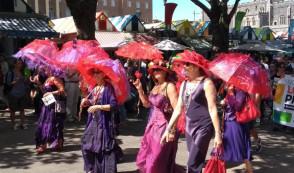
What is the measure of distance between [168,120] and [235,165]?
2.12 meters

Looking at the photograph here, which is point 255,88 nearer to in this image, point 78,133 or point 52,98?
point 52,98

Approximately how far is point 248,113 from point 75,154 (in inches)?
124

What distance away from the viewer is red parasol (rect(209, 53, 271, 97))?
5.34 meters

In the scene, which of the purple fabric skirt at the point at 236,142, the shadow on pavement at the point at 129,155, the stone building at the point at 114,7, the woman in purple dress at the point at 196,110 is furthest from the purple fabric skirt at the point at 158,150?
the stone building at the point at 114,7

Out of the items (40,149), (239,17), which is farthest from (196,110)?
(239,17)

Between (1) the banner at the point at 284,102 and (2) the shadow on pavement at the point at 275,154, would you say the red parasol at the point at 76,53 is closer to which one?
(2) the shadow on pavement at the point at 275,154

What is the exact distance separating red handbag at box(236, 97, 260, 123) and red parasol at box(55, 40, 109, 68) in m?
2.01

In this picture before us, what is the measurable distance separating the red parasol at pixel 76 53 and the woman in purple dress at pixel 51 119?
2.44 ft

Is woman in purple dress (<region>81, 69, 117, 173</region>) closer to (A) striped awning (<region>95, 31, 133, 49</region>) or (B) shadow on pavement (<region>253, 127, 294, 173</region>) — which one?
(B) shadow on pavement (<region>253, 127, 294, 173</region>)

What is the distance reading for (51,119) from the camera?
7840 mm

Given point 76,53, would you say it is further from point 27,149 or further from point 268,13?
point 268,13

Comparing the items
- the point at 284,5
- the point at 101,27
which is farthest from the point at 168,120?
the point at 284,5

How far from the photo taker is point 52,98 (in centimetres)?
766

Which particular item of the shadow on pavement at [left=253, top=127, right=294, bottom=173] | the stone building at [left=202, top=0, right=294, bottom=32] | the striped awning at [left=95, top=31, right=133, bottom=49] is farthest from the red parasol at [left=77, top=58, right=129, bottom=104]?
the stone building at [left=202, top=0, right=294, bottom=32]
